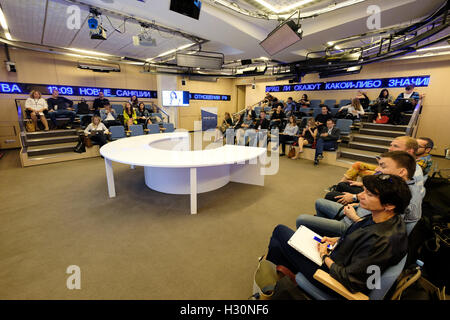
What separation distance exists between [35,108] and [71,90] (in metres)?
2.25

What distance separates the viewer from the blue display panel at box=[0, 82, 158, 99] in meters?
6.69

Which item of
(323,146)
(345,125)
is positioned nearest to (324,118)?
(345,125)

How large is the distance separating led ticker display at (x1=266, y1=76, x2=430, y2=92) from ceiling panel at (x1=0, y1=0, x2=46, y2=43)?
369 inches

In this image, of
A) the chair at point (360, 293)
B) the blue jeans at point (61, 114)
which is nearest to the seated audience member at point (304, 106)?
the chair at point (360, 293)

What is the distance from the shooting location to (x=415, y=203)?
1.49 metres

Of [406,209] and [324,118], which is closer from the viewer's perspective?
[406,209]

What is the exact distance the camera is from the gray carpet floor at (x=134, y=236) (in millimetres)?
1718

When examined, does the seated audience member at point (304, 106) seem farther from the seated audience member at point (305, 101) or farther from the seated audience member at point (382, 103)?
the seated audience member at point (382, 103)

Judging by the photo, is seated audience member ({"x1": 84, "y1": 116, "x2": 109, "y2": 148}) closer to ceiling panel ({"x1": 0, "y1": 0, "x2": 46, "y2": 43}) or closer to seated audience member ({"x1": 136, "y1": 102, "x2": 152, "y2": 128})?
seated audience member ({"x1": 136, "y1": 102, "x2": 152, "y2": 128})

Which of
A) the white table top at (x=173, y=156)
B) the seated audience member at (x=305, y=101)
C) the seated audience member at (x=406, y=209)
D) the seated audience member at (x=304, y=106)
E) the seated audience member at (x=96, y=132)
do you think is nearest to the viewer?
the seated audience member at (x=406, y=209)

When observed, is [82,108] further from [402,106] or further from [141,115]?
[402,106]

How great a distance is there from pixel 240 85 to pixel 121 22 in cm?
947

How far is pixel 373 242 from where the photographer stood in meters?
1.03

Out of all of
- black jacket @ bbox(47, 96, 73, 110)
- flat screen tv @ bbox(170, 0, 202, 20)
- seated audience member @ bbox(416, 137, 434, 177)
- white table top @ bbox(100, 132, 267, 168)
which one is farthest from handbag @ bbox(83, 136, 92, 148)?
seated audience member @ bbox(416, 137, 434, 177)
